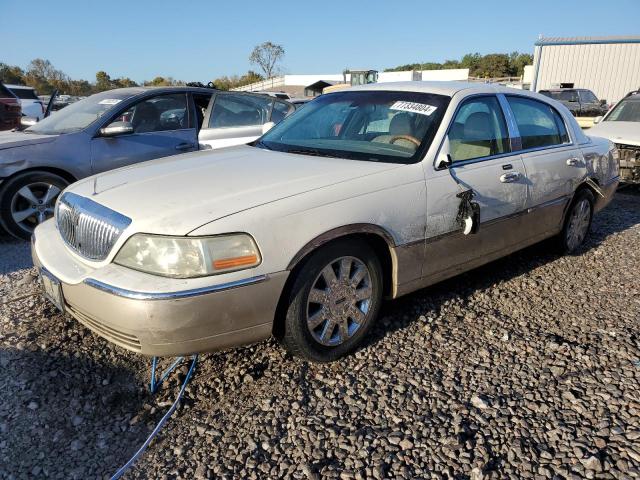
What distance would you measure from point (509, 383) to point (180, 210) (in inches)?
76.5

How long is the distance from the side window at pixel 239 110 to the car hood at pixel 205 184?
111 inches

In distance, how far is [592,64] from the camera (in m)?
25.5

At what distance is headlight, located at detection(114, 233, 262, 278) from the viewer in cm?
230

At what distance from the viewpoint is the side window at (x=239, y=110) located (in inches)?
241

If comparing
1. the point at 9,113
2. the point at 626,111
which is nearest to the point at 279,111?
the point at 9,113

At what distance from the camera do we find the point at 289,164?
307cm

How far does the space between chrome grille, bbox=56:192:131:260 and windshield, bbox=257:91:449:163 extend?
1.36 meters

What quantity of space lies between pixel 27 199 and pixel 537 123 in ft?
16.0

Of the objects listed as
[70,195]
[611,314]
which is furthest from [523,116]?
[70,195]

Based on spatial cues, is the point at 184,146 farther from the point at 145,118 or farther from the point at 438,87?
the point at 438,87

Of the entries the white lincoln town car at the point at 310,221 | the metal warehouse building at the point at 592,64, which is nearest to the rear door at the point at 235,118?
the white lincoln town car at the point at 310,221

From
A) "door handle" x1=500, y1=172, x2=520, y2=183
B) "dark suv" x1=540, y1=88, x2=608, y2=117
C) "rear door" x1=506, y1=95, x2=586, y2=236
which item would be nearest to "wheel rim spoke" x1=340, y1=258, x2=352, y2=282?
"door handle" x1=500, y1=172, x2=520, y2=183

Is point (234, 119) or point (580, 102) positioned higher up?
point (234, 119)

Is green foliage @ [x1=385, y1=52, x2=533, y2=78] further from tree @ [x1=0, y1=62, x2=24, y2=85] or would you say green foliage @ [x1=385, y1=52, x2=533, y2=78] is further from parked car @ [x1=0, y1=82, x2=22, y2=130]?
parked car @ [x1=0, y1=82, x2=22, y2=130]
